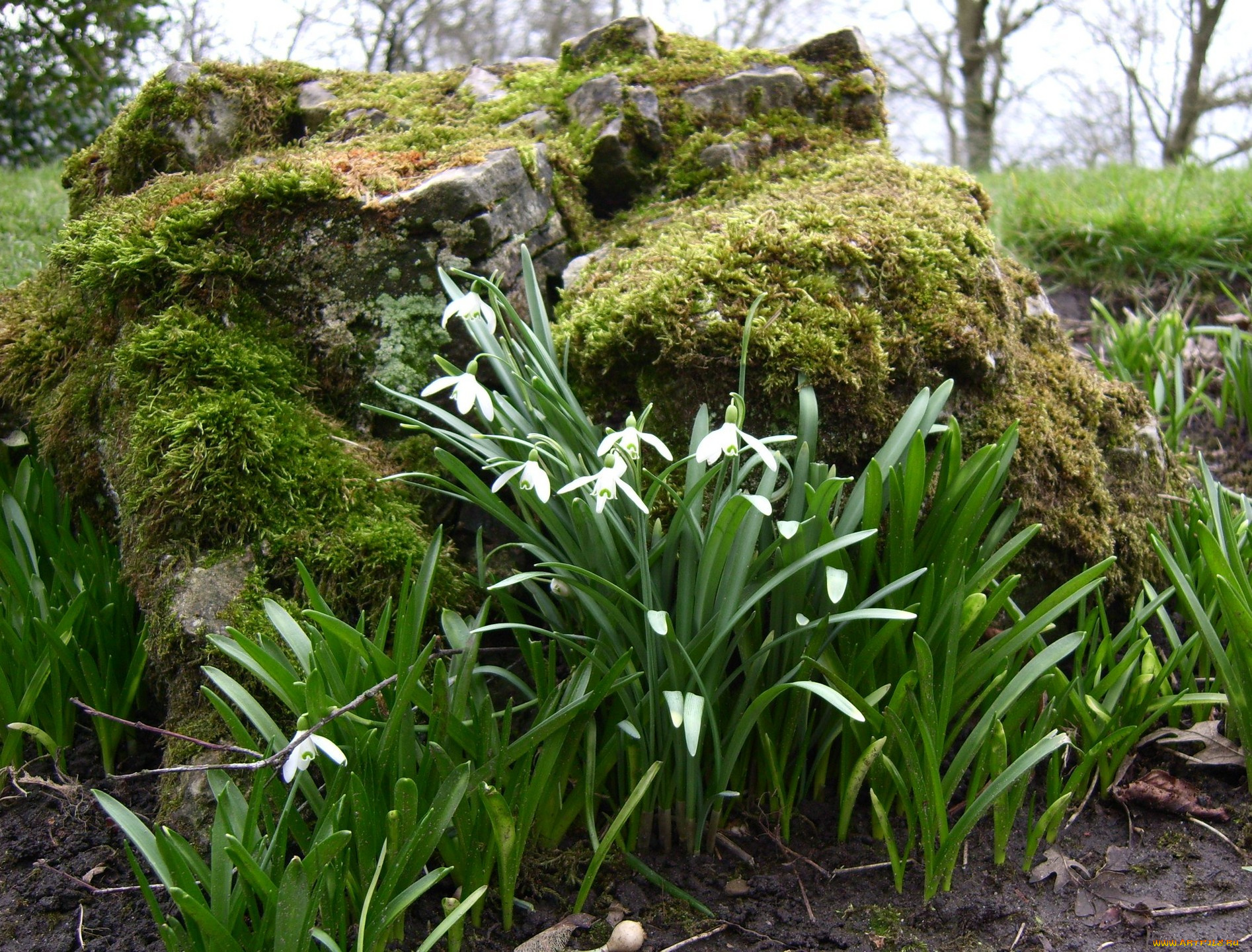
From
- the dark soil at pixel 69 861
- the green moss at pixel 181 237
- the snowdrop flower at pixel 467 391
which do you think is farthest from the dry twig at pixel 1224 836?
the green moss at pixel 181 237

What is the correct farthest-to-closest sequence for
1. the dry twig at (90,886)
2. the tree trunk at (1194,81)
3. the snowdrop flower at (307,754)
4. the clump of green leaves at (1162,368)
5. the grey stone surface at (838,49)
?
the tree trunk at (1194,81) < the clump of green leaves at (1162,368) < the grey stone surface at (838,49) < the dry twig at (90,886) < the snowdrop flower at (307,754)

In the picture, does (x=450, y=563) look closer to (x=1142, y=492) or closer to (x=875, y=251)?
(x=875, y=251)

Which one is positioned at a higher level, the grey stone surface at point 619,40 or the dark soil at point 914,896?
the grey stone surface at point 619,40

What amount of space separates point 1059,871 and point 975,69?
536 inches

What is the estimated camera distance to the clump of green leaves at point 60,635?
2.08 metres

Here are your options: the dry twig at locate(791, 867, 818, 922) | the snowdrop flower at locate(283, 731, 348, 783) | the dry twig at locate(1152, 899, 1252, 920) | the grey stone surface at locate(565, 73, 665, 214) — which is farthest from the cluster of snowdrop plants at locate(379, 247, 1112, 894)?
the grey stone surface at locate(565, 73, 665, 214)

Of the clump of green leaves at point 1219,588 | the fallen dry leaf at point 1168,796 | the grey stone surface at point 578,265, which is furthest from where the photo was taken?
the grey stone surface at point 578,265

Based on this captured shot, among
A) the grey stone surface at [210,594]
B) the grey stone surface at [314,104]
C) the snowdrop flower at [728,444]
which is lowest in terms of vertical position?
the grey stone surface at [210,594]

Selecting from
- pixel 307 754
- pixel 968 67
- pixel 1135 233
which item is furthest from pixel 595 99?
pixel 968 67

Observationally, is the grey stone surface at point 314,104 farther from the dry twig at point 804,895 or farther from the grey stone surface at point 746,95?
the dry twig at point 804,895

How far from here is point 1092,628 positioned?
208 centimetres

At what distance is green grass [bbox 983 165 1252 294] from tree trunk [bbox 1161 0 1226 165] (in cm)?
840

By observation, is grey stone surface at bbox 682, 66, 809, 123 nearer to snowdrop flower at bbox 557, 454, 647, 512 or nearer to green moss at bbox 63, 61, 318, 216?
green moss at bbox 63, 61, 318, 216

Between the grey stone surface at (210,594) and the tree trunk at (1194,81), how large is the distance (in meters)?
13.5
